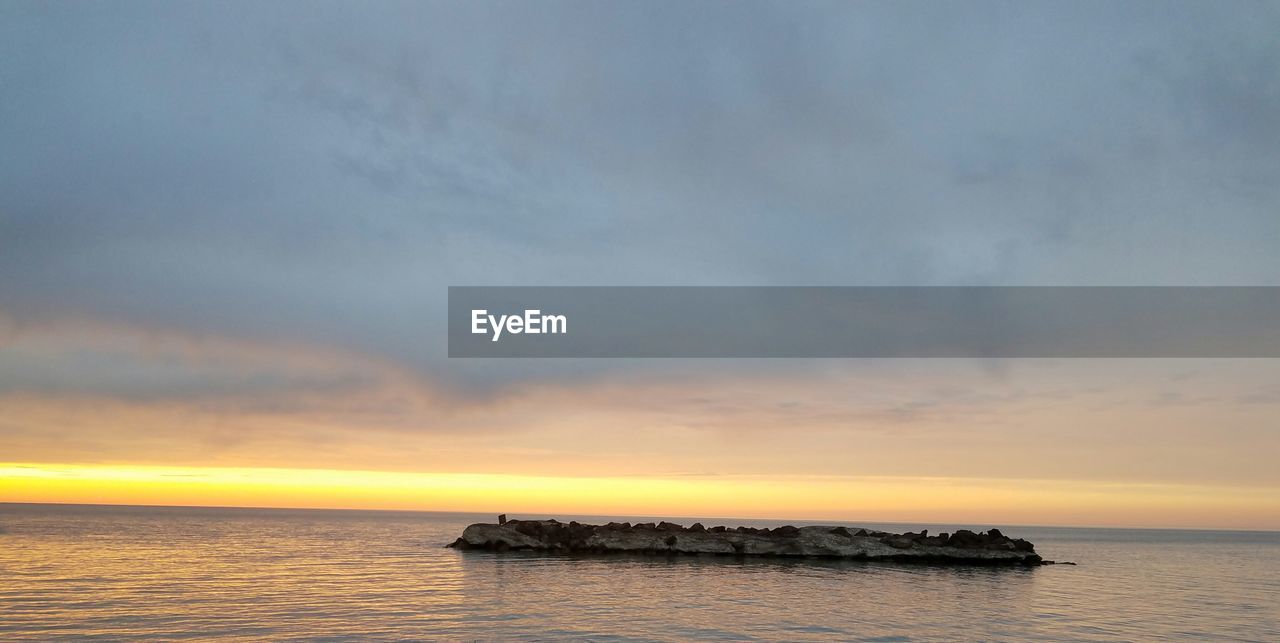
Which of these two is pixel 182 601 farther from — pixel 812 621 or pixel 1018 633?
Result: pixel 1018 633

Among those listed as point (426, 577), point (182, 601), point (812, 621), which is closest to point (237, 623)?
point (182, 601)

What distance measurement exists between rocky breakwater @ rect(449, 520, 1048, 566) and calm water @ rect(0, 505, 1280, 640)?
7349 millimetres

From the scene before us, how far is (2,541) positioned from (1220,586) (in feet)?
398

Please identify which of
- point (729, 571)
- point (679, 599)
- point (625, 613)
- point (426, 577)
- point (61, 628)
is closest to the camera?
point (61, 628)

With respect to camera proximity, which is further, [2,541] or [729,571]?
[2,541]

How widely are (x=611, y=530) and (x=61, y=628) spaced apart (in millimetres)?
60639

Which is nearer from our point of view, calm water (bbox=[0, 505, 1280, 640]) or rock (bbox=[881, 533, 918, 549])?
calm water (bbox=[0, 505, 1280, 640])

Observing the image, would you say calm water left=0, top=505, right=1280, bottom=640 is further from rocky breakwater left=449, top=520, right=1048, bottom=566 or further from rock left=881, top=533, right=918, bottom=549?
rock left=881, top=533, right=918, bottom=549

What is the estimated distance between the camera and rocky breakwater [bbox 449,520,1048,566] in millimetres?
82562

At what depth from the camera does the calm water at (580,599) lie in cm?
3384

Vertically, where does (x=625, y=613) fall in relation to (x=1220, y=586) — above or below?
above

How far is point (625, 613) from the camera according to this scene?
38781 millimetres

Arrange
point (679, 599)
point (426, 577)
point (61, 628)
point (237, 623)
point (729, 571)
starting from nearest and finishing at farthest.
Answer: point (61, 628) → point (237, 623) → point (679, 599) → point (426, 577) → point (729, 571)

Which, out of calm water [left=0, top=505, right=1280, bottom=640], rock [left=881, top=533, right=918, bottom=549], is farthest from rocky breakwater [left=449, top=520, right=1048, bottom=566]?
calm water [left=0, top=505, right=1280, bottom=640]
